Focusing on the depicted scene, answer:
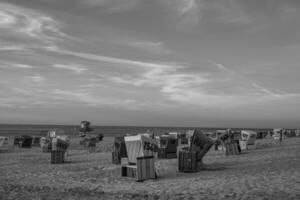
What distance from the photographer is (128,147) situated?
11969mm

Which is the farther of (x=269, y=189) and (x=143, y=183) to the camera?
(x=143, y=183)

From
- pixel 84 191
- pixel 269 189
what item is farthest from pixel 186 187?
pixel 84 191

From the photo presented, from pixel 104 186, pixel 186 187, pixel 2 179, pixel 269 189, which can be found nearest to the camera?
pixel 269 189

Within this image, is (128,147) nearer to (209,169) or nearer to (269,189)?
(209,169)

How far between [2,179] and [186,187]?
274 inches

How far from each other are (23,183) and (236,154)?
12372 mm

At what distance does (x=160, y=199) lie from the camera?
25.9 ft

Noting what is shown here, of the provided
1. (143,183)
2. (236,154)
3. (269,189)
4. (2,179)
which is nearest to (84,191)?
(143,183)

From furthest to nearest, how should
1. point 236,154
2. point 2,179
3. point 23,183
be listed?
point 236,154 < point 2,179 < point 23,183

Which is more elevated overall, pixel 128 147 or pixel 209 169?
pixel 128 147

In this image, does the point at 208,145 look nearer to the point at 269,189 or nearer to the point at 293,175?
the point at 293,175

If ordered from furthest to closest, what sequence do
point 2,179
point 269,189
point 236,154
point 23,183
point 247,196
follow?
point 236,154
point 2,179
point 23,183
point 269,189
point 247,196

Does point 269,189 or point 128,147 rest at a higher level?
point 128,147

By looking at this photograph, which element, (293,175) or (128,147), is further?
(128,147)
